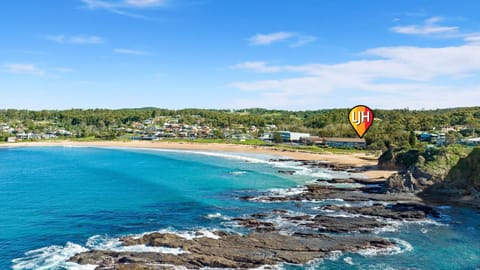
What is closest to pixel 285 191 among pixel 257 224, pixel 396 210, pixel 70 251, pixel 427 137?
pixel 396 210

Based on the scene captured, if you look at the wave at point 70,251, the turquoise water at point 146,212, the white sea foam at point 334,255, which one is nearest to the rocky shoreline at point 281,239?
the white sea foam at point 334,255

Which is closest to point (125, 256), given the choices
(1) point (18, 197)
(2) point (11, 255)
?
(2) point (11, 255)

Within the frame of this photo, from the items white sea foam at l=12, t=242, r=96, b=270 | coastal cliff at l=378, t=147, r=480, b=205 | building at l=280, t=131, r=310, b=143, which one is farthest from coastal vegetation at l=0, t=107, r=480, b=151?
white sea foam at l=12, t=242, r=96, b=270

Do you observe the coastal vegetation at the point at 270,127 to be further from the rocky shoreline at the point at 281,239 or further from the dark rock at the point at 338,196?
the rocky shoreline at the point at 281,239

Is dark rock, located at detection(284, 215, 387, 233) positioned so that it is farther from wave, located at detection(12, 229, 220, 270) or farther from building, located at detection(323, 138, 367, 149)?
building, located at detection(323, 138, 367, 149)

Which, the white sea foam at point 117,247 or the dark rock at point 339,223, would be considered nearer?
the white sea foam at point 117,247

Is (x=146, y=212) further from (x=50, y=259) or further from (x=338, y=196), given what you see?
(x=338, y=196)
